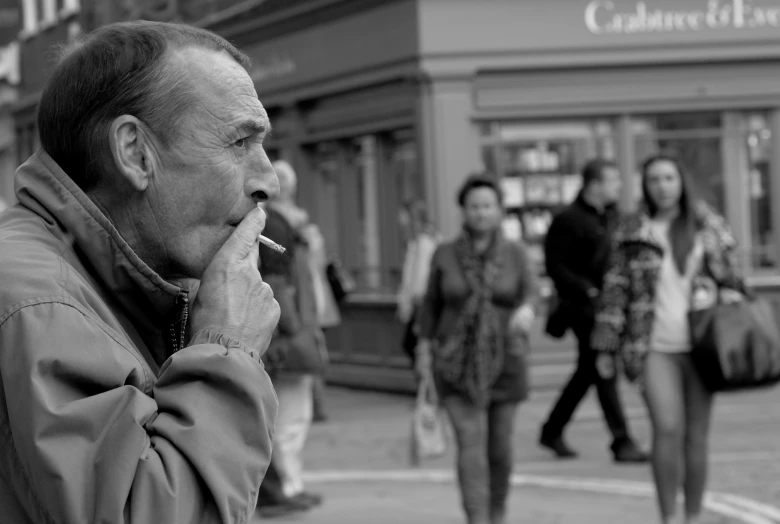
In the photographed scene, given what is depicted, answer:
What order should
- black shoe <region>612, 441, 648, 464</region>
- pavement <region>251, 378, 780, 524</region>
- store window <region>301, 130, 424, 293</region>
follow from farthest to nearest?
store window <region>301, 130, 424, 293</region>
black shoe <region>612, 441, 648, 464</region>
pavement <region>251, 378, 780, 524</region>

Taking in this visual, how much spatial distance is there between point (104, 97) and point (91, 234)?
192 mm

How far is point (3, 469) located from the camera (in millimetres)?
1680

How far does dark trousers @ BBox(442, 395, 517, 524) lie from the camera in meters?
7.07

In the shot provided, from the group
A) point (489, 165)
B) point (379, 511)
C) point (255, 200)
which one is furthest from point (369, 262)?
point (255, 200)

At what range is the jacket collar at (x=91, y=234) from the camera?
184cm

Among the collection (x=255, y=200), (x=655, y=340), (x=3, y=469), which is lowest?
(x=655, y=340)

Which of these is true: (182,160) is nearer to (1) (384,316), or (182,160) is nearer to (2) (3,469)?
(2) (3,469)

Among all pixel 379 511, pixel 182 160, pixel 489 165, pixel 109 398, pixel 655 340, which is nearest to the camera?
pixel 109 398

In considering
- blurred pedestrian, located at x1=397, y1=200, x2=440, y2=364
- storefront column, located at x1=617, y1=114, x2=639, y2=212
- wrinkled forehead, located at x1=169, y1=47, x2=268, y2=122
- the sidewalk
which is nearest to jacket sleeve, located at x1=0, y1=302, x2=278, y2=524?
wrinkled forehead, located at x1=169, y1=47, x2=268, y2=122

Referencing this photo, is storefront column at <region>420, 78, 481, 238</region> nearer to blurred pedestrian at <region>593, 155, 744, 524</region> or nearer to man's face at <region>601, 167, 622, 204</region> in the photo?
man's face at <region>601, 167, 622, 204</region>

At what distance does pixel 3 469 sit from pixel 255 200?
0.52 metres

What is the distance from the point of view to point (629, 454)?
9609 mm

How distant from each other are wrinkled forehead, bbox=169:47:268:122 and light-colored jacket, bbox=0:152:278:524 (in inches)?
8.8

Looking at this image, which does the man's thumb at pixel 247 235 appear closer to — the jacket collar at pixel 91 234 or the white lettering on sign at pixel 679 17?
the jacket collar at pixel 91 234
